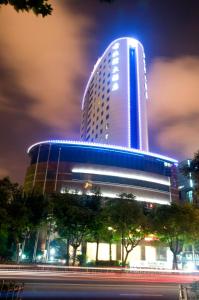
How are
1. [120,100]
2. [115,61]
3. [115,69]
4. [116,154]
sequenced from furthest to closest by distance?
[115,61] → [115,69] → [120,100] → [116,154]

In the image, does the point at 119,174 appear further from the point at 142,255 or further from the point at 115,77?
the point at 115,77

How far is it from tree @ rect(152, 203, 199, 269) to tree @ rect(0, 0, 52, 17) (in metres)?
45.6

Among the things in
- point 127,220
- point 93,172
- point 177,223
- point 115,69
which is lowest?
point 127,220

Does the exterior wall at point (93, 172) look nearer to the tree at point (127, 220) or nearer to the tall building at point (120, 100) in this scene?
the tall building at point (120, 100)

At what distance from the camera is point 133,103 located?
316 feet

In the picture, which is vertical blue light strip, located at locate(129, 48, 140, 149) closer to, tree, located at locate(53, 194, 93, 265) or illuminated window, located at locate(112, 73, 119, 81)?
illuminated window, located at locate(112, 73, 119, 81)

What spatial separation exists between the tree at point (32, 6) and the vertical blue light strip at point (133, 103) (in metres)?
85.6

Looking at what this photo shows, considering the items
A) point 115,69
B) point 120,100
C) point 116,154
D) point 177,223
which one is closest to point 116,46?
point 115,69

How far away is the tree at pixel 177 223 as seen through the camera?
47312mm

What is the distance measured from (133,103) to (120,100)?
436 cm

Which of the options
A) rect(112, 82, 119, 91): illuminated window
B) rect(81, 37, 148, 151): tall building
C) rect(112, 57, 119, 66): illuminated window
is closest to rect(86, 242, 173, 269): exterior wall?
rect(81, 37, 148, 151): tall building

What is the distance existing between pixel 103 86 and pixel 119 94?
1292cm

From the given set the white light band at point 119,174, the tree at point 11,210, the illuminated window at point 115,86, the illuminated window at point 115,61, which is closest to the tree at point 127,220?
the tree at point 11,210

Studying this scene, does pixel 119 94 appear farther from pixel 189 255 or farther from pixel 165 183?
pixel 189 255
